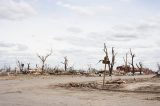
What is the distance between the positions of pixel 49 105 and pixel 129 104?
13.7 ft

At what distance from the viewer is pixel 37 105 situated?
708 inches

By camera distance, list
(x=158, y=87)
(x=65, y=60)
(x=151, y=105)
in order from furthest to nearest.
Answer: (x=65, y=60), (x=158, y=87), (x=151, y=105)

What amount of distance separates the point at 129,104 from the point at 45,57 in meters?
76.4

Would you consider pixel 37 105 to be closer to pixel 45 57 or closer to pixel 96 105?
pixel 96 105

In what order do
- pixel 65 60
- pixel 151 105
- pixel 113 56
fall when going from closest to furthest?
pixel 151 105
pixel 113 56
pixel 65 60

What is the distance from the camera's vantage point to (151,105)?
17.9 m

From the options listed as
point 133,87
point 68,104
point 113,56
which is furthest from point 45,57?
point 68,104

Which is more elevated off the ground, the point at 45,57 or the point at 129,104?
the point at 45,57

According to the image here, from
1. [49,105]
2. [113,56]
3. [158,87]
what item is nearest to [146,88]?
[158,87]

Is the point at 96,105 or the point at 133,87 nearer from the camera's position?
the point at 96,105

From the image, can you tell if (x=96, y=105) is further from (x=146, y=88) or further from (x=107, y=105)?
(x=146, y=88)

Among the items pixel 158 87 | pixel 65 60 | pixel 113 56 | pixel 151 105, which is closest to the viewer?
pixel 151 105

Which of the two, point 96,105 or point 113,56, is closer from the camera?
point 96,105

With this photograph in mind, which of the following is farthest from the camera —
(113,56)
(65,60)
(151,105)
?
(65,60)
